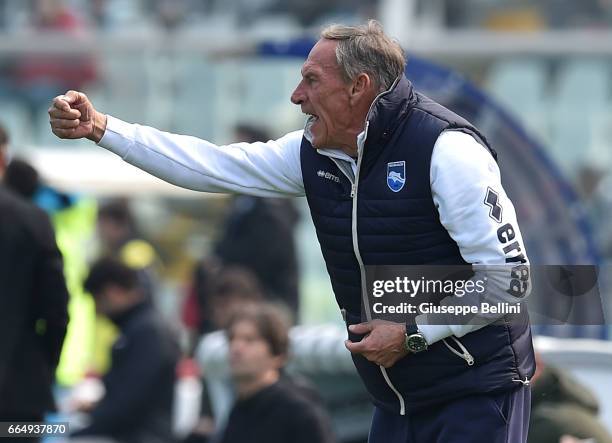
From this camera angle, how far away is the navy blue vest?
4.45 meters

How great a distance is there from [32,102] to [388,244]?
40.3 feet

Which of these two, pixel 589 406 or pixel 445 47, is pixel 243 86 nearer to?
pixel 445 47

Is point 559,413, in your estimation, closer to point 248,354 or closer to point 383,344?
point 383,344

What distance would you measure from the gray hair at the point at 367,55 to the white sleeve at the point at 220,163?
401 millimetres

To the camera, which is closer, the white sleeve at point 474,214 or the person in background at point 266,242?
the white sleeve at point 474,214

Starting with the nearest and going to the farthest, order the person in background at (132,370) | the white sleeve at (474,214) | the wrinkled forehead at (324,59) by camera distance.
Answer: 1. the white sleeve at (474,214)
2. the wrinkled forehead at (324,59)
3. the person in background at (132,370)

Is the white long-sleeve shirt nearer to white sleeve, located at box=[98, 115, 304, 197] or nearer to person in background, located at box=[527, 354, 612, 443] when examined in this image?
white sleeve, located at box=[98, 115, 304, 197]

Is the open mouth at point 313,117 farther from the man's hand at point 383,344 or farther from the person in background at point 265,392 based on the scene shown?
the person in background at point 265,392

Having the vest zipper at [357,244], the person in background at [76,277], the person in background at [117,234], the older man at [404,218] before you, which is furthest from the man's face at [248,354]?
the person in background at [117,234]

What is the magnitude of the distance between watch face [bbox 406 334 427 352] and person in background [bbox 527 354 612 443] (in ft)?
4.55

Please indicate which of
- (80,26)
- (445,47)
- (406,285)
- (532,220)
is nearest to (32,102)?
(80,26)

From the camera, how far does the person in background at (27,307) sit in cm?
650

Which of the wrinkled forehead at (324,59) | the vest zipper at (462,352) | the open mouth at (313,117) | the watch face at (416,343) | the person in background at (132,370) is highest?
the wrinkled forehead at (324,59)

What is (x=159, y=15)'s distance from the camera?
17.3 meters
